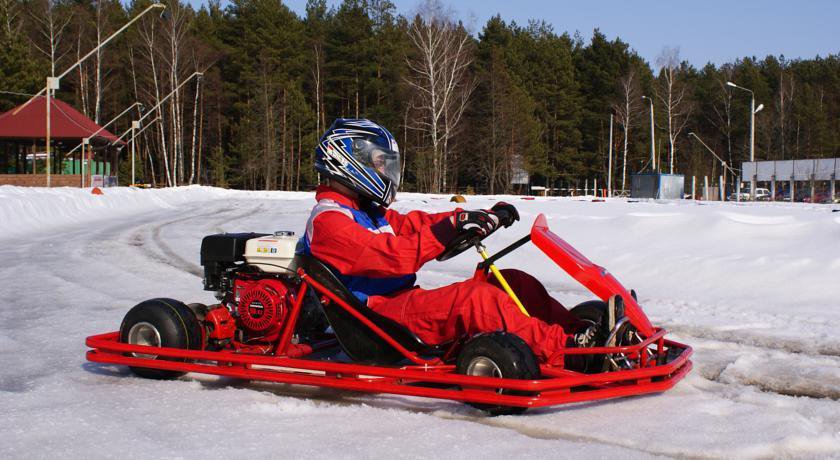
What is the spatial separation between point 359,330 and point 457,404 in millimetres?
628

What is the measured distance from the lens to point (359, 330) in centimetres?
411

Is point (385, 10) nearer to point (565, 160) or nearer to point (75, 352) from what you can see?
point (565, 160)

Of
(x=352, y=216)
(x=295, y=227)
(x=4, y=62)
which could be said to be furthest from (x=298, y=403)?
(x=4, y=62)

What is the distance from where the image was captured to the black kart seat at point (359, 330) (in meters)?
4.06

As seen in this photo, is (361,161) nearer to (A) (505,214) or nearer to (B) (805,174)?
(A) (505,214)

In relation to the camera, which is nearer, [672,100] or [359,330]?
[359,330]

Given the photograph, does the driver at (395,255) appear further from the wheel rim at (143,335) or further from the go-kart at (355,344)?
the wheel rim at (143,335)

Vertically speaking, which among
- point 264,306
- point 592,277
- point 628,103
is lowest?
point 264,306

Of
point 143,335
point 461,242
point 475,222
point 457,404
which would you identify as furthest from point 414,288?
point 143,335

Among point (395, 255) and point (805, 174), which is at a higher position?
point (805, 174)

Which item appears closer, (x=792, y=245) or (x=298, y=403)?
(x=298, y=403)

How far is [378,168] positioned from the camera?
4.45m

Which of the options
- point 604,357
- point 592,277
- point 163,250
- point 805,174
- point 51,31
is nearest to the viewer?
point 604,357

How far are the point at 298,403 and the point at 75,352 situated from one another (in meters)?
2.00
